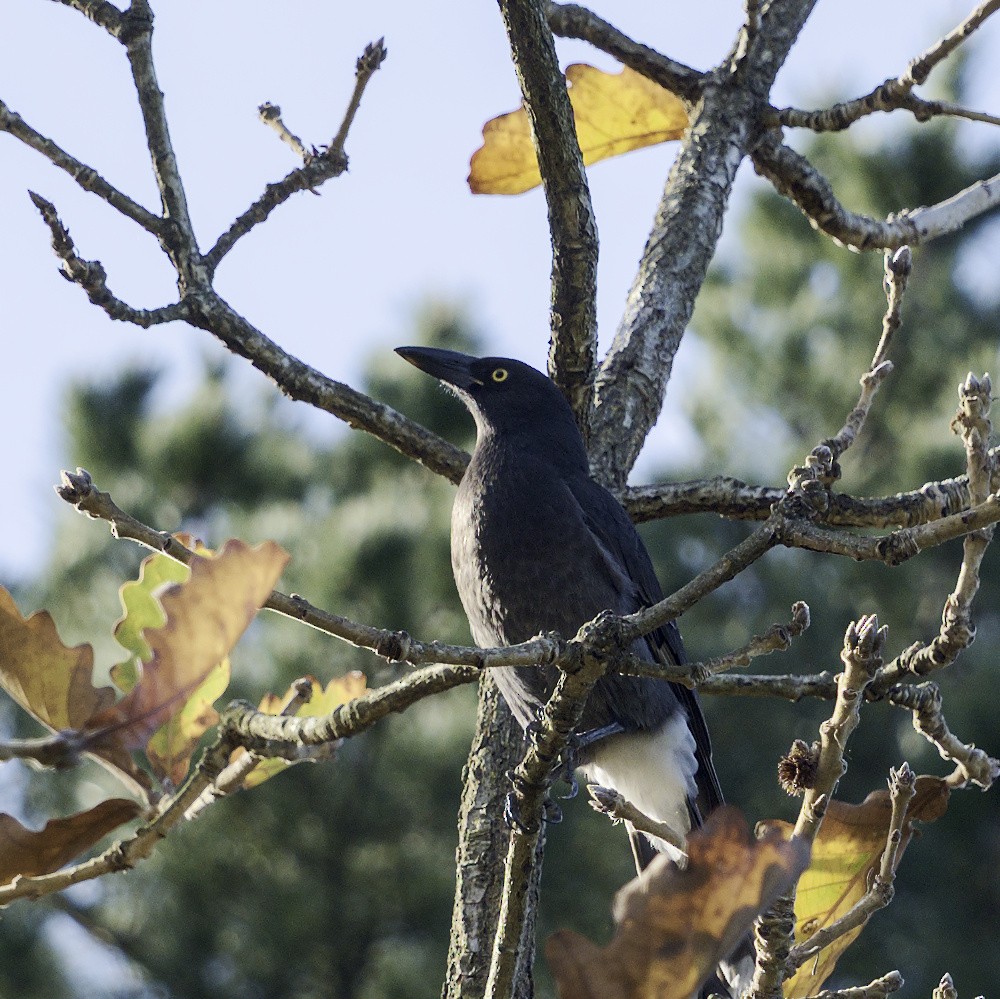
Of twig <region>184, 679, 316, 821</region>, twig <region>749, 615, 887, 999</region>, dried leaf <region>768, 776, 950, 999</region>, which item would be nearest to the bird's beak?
twig <region>184, 679, 316, 821</region>

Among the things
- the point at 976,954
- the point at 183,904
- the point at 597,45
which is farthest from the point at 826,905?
the point at 976,954

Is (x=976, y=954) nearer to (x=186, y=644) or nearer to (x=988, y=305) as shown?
(x=988, y=305)

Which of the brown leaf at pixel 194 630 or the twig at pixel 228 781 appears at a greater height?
the twig at pixel 228 781

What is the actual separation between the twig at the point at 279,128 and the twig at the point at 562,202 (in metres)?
0.53

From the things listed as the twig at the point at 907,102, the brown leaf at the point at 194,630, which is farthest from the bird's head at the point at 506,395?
the brown leaf at the point at 194,630

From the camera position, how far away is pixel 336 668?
7902 mm

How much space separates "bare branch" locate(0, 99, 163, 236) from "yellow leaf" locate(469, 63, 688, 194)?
0.93m

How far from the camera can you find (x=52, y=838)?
1453 mm

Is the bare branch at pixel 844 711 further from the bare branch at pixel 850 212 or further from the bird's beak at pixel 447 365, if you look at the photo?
the bird's beak at pixel 447 365

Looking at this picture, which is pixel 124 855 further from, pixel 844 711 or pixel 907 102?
pixel 907 102

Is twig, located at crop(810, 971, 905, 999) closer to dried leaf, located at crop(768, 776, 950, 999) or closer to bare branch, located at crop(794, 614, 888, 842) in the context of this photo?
dried leaf, located at crop(768, 776, 950, 999)

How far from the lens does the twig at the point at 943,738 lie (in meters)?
2.33

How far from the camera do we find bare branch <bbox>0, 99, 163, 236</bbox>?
263cm

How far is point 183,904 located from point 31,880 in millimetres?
6818
